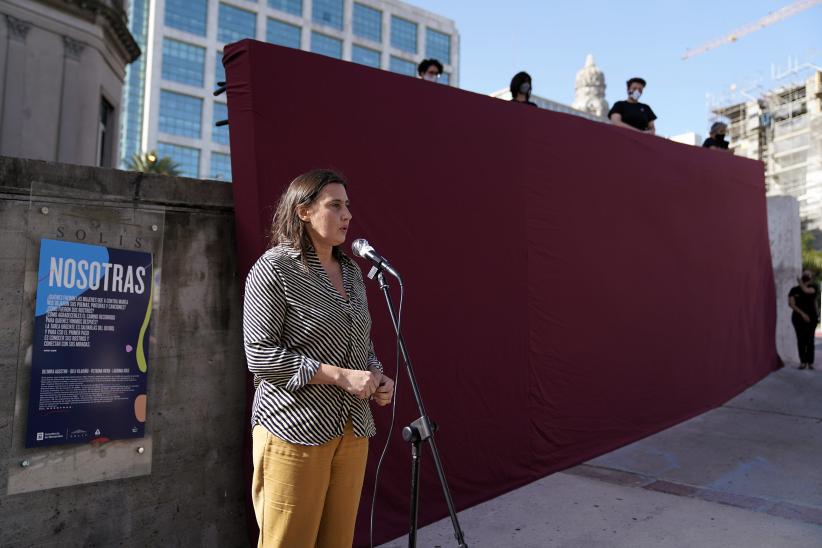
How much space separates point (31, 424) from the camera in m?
2.71

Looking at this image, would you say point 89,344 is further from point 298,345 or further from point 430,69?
point 430,69

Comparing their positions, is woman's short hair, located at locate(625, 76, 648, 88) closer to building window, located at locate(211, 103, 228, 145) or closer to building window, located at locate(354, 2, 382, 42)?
building window, located at locate(211, 103, 228, 145)

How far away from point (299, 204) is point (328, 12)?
2035 inches

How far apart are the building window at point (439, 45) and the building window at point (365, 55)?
5.37m

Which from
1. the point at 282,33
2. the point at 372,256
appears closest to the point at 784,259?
the point at 372,256

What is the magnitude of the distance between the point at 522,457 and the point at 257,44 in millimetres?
3232

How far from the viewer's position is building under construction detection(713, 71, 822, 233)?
53.2 m

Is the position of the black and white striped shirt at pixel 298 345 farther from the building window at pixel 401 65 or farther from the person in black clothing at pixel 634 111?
the building window at pixel 401 65

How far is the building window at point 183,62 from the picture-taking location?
43750mm

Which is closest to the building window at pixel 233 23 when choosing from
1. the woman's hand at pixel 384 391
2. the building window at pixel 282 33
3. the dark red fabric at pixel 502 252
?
the building window at pixel 282 33

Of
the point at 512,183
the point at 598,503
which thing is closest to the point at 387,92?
the point at 512,183

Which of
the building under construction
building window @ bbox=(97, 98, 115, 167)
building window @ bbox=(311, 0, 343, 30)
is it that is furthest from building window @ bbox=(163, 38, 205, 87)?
the building under construction

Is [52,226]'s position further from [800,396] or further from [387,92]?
[800,396]

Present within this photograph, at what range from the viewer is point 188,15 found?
44219mm
